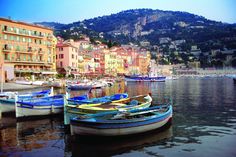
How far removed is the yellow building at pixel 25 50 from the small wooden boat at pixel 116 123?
164 ft

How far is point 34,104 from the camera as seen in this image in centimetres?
2525

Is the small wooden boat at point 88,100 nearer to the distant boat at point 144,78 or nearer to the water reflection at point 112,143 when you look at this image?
the water reflection at point 112,143

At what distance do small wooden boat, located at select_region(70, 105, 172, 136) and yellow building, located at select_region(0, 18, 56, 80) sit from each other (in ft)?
164

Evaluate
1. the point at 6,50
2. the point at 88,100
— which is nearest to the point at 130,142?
the point at 88,100

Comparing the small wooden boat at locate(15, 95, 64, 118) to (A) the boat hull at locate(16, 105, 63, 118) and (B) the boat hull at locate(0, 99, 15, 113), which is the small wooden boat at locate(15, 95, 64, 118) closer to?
(A) the boat hull at locate(16, 105, 63, 118)

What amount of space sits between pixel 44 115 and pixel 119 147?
38.2 ft

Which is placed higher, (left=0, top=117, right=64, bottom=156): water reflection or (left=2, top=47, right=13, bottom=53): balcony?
(left=2, top=47, right=13, bottom=53): balcony

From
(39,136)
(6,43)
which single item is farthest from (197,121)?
(6,43)

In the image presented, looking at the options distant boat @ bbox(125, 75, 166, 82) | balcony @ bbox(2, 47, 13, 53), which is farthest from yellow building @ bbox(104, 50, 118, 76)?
balcony @ bbox(2, 47, 13, 53)

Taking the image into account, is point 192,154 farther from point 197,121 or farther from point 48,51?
point 48,51

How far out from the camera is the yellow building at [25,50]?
67.6 metres

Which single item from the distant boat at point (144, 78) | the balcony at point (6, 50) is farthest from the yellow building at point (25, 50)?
the distant boat at point (144, 78)

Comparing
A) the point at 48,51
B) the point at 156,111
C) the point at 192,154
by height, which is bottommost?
the point at 192,154

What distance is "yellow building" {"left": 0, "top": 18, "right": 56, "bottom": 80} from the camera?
222ft
